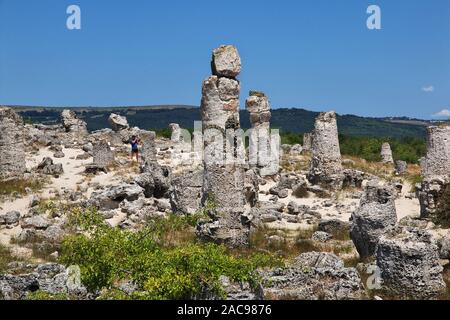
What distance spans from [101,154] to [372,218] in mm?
15649

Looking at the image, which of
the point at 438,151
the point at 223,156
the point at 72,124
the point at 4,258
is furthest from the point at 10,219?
the point at 72,124

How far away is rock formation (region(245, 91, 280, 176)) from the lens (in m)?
26.4

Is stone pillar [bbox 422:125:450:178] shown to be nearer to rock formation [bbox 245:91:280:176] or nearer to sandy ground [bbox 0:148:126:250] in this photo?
rock formation [bbox 245:91:280:176]

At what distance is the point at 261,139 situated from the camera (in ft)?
89.7

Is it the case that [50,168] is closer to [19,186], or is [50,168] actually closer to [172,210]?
[19,186]

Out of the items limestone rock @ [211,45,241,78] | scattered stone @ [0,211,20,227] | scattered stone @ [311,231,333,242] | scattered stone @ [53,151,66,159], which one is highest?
limestone rock @ [211,45,241,78]

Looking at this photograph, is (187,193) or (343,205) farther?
(343,205)

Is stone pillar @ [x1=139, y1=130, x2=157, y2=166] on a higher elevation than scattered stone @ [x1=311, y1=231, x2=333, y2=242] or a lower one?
higher

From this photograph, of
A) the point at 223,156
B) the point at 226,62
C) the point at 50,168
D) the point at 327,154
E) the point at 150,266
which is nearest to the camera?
the point at 150,266

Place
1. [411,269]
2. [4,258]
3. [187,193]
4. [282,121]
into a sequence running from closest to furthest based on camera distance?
[411,269] → [4,258] → [187,193] → [282,121]

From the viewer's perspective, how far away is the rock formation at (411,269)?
388 inches

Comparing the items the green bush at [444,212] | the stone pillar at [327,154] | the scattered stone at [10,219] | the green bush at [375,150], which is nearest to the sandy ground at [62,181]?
the scattered stone at [10,219]

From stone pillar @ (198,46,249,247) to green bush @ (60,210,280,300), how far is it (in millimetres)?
5181

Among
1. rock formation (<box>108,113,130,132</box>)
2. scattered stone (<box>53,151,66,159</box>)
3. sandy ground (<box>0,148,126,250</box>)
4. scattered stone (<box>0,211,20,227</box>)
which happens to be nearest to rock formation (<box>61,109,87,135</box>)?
rock formation (<box>108,113,130,132</box>)
